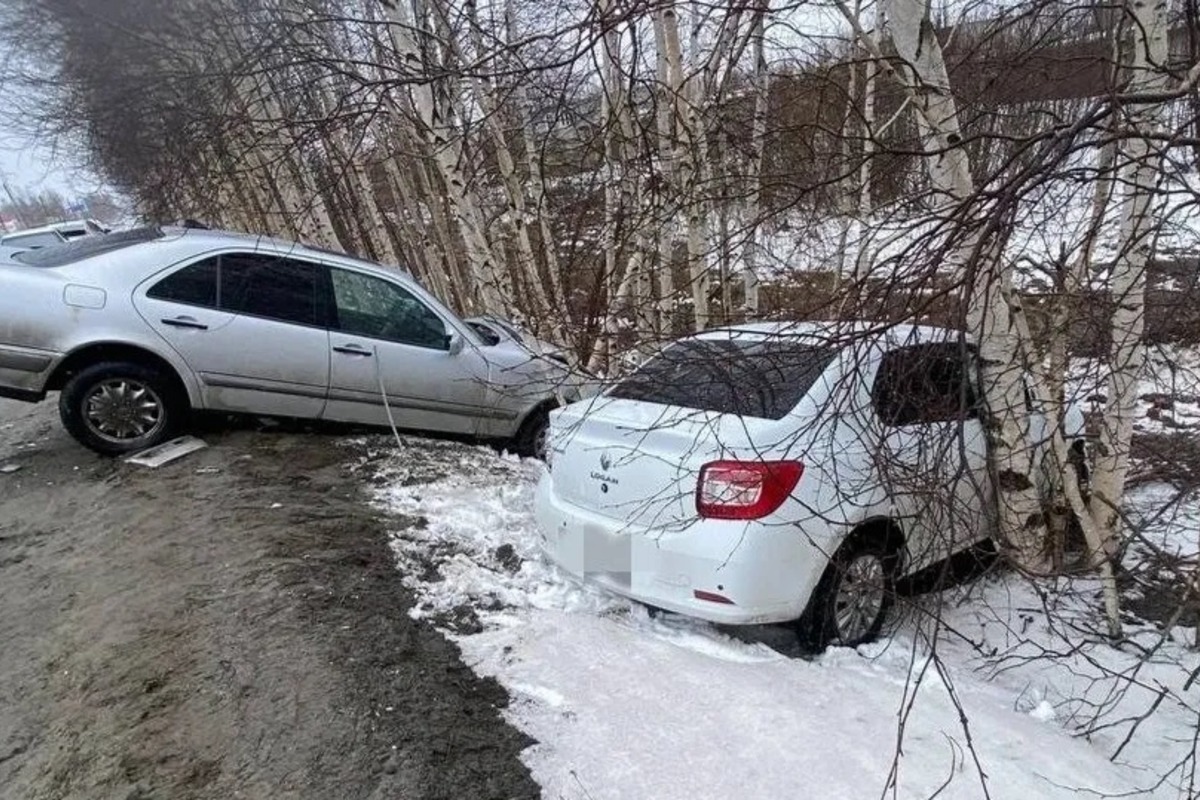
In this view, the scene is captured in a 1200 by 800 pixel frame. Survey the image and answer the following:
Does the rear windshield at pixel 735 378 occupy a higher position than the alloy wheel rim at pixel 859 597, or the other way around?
the rear windshield at pixel 735 378

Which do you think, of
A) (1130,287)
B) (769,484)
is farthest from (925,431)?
(1130,287)

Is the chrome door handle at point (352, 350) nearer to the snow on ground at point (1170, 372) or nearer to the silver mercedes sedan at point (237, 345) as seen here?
the silver mercedes sedan at point (237, 345)

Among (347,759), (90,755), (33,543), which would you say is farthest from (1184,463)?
(33,543)

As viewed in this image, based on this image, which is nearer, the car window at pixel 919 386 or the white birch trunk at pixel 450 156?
the car window at pixel 919 386

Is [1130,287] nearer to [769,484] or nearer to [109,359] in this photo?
[769,484]

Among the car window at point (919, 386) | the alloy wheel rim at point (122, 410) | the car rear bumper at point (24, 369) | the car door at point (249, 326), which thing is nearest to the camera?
the car window at point (919, 386)

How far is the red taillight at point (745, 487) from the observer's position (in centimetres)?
325

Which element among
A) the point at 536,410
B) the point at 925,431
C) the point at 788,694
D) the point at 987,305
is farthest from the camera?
the point at 536,410

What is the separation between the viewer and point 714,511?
10.8 ft

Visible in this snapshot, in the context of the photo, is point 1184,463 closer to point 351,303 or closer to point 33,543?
point 351,303

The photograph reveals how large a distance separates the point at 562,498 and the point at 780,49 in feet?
16.1

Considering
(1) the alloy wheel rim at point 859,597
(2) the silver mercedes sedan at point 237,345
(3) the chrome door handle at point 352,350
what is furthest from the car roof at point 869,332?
(3) the chrome door handle at point 352,350

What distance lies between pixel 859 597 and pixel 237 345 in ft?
14.8

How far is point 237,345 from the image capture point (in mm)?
5465
